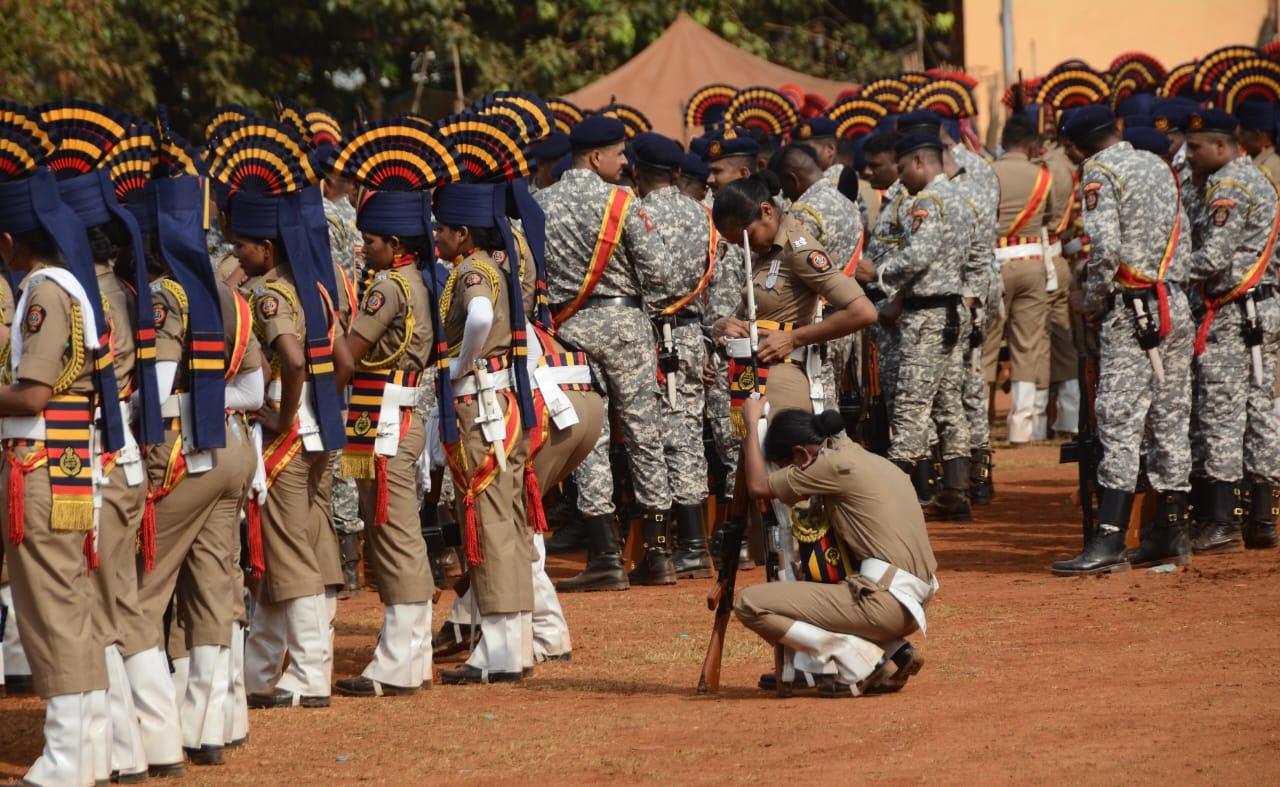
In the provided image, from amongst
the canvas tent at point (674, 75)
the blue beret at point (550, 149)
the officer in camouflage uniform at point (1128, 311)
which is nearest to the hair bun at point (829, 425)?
the officer in camouflage uniform at point (1128, 311)

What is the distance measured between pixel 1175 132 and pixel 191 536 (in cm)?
752

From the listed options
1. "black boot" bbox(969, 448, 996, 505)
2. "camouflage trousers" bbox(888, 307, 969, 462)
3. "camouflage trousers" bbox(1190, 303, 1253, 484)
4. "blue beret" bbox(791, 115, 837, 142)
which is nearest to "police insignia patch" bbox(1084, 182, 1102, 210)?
"camouflage trousers" bbox(1190, 303, 1253, 484)

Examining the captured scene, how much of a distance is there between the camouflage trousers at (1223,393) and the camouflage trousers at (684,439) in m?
2.99

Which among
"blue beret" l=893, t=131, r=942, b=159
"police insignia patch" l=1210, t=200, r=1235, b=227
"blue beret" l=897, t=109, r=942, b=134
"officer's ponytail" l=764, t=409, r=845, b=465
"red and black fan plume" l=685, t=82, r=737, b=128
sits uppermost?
"red and black fan plume" l=685, t=82, r=737, b=128

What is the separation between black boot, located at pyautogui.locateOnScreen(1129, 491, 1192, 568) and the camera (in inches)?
430

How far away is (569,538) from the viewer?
12.8 metres

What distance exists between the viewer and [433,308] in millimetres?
7949

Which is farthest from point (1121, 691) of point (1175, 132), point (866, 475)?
point (1175, 132)

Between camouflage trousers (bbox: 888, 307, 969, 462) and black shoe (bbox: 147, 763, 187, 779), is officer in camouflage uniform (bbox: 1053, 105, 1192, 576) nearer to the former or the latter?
camouflage trousers (bbox: 888, 307, 969, 462)

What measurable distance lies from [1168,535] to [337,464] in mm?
4768

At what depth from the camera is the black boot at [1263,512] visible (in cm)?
1145

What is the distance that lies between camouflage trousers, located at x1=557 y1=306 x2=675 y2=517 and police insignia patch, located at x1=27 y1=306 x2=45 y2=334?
491cm

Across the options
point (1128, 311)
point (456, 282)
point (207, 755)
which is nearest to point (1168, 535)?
point (1128, 311)

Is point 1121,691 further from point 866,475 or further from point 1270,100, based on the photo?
point 1270,100
